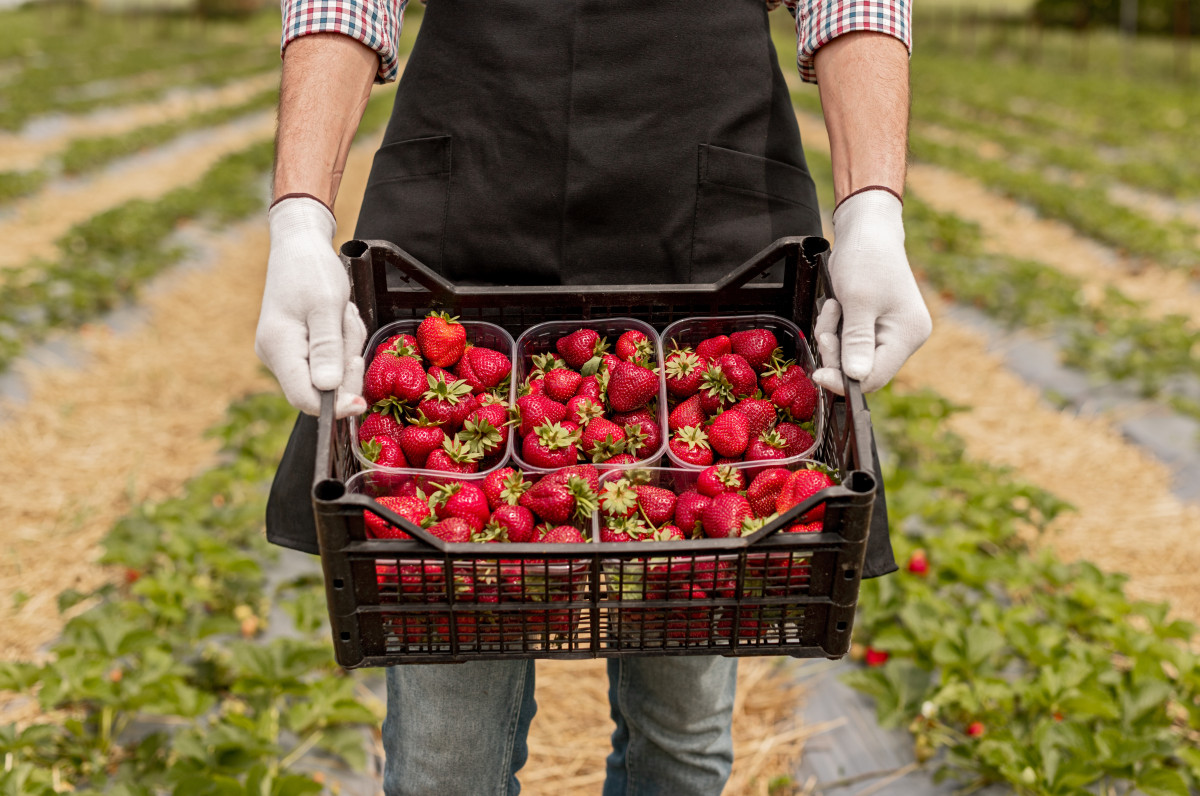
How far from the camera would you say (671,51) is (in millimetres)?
1804

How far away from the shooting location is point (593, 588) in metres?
1.26

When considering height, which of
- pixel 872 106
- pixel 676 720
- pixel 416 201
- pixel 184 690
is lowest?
pixel 184 690

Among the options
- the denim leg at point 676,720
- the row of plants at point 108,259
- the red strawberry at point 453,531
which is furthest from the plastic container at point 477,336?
the row of plants at point 108,259

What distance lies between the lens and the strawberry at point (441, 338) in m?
1.68

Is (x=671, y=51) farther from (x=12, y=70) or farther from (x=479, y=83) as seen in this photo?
(x=12, y=70)

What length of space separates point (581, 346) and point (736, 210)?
41cm

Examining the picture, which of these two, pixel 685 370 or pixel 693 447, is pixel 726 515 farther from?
pixel 685 370

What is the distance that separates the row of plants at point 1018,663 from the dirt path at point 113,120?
31.3ft

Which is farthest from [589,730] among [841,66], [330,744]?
[841,66]

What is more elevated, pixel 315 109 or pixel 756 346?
pixel 315 109

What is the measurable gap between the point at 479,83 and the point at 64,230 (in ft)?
24.1

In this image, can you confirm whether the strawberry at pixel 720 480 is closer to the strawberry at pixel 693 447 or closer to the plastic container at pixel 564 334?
the strawberry at pixel 693 447

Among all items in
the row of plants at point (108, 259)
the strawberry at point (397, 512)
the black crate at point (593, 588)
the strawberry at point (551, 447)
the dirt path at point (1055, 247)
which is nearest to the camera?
the black crate at point (593, 588)

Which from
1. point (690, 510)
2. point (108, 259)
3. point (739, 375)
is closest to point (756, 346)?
point (739, 375)
